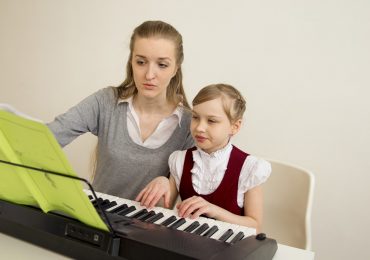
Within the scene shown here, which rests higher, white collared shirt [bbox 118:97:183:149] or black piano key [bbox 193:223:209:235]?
white collared shirt [bbox 118:97:183:149]

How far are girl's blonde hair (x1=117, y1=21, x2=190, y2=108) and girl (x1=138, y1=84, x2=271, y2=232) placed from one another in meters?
0.21

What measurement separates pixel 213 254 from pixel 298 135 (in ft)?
4.29

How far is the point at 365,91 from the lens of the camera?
1.68 metres

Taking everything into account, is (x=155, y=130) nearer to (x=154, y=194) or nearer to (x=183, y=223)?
(x=154, y=194)

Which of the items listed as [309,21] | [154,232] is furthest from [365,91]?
[154,232]

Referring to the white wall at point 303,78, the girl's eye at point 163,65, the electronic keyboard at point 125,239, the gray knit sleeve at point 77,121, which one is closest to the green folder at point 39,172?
the electronic keyboard at point 125,239

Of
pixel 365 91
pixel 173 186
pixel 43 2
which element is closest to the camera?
pixel 173 186

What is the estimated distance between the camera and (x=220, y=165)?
4.02 feet

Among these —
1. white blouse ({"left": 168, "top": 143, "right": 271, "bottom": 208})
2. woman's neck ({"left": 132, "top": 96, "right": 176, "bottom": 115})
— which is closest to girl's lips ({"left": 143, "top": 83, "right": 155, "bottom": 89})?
woman's neck ({"left": 132, "top": 96, "right": 176, "bottom": 115})

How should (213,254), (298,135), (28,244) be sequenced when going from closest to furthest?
(213,254), (28,244), (298,135)

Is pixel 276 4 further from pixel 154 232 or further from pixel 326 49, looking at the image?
pixel 154 232

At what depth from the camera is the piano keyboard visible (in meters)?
0.78

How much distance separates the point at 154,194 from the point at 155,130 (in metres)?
0.38

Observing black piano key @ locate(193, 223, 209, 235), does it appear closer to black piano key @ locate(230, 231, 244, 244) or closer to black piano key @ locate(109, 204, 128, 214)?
black piano key @ locate(230, 231, 244, 244)
